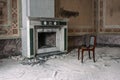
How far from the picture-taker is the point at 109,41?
718 cm

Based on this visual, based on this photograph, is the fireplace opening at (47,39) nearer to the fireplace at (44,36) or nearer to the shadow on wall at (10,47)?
the fireplace at (44,36)

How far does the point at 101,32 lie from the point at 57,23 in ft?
9.85

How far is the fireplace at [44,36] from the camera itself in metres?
4.61

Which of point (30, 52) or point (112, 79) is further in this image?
point (30, 52)

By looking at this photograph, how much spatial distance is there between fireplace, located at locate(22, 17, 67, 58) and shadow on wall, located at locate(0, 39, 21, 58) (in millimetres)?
263

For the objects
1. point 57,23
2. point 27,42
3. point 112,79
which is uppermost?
point 57,23

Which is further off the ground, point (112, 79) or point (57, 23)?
point (57, 23)

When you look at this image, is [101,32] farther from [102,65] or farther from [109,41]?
[102,65]

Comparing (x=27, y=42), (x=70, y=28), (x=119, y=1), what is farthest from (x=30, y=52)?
(x=119, y=1)

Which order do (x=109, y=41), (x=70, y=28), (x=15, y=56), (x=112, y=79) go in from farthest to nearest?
(x=109, y=41) < (x=70, y=28) < (x=15, y=56) < (x=112, y=79)

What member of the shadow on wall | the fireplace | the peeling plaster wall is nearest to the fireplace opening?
the fireplace

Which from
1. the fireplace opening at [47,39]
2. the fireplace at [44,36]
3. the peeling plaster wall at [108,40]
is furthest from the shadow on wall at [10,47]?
the peeling plaster wall at [108,40]

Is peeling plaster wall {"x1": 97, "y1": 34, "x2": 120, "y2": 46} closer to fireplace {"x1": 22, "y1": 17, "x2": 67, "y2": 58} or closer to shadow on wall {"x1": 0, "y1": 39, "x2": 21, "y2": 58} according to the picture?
fireplace {"x1": 22, "y1": 17, "x2": 67, "y2": 58}

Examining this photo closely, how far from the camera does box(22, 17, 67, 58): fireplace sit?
4.61 meters
